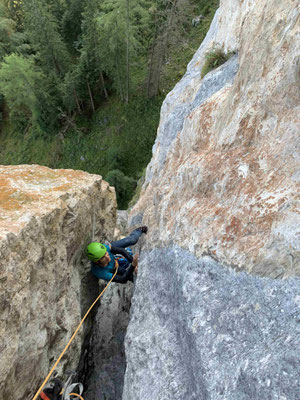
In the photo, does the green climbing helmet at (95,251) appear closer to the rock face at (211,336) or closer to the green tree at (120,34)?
the rock face at (211,336)

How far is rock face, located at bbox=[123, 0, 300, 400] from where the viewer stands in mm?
3078

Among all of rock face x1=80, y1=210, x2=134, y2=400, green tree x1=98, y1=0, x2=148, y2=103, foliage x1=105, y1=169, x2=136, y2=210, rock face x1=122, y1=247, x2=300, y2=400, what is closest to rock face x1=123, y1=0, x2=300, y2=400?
rock face x1=122, y1=247, x2=300, y2=400

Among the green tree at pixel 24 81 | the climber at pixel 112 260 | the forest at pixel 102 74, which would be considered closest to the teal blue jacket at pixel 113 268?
the climber at pixel 112 260

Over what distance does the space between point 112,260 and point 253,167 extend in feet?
15.2

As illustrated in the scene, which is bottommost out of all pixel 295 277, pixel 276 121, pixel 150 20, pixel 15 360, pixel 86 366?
pixel 86 366

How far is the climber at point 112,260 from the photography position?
245 inches

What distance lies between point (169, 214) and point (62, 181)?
3011 millimetres

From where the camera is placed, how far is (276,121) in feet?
12.9

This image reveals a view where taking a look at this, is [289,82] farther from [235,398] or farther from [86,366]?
[86,366]

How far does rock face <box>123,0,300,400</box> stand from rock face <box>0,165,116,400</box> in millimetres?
1645

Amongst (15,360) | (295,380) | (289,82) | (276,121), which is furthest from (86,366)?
(289,82)

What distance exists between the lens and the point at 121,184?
23547 mm

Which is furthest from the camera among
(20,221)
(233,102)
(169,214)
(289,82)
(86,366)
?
(86,366)

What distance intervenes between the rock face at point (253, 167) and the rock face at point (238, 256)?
0.02 meters
